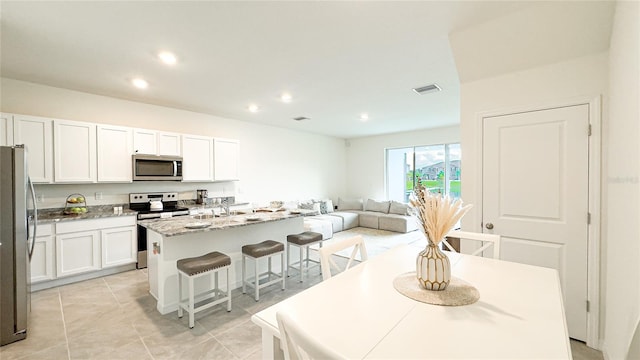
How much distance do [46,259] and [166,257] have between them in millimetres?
1854

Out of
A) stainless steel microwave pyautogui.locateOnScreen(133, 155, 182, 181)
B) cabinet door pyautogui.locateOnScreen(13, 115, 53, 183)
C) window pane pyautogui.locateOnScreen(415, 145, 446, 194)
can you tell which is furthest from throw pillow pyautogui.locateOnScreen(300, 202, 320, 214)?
cabinet door pyautogui.locateOnScreen(13, 115, 53, 183)

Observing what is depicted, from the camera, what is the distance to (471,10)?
6.51 feet

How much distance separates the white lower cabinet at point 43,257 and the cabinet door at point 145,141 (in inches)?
58.3

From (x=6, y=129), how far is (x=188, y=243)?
2.68 m

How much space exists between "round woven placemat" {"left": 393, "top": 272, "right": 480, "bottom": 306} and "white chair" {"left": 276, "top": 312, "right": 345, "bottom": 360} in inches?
26.5

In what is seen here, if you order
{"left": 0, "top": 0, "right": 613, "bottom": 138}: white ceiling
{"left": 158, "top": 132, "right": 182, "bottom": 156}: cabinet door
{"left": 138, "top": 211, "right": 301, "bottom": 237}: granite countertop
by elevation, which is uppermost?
{"left": 0, "top": 0, "right": 613, "bottom": 138}: white ceiling

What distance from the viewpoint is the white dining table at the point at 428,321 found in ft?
2.89

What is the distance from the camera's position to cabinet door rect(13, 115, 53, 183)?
320 centimetres

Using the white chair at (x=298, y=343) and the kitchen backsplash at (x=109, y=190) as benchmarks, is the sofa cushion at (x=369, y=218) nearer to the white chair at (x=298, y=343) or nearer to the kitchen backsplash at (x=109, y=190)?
the kitchen backsplash at (x=109, y=190)

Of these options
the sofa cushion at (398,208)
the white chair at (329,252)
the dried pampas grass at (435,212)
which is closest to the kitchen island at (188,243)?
the white chair at (329,252)

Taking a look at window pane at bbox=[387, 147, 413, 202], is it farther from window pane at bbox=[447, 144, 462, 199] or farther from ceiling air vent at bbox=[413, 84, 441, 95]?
ceiling air vent at bbox=[413, 84, 441, 95]

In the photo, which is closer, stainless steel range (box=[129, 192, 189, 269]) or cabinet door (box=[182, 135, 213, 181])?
stainless steel range (box=[129, 192, 189, 269])

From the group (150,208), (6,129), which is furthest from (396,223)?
(6,129)

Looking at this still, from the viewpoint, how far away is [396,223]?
6.43 m
